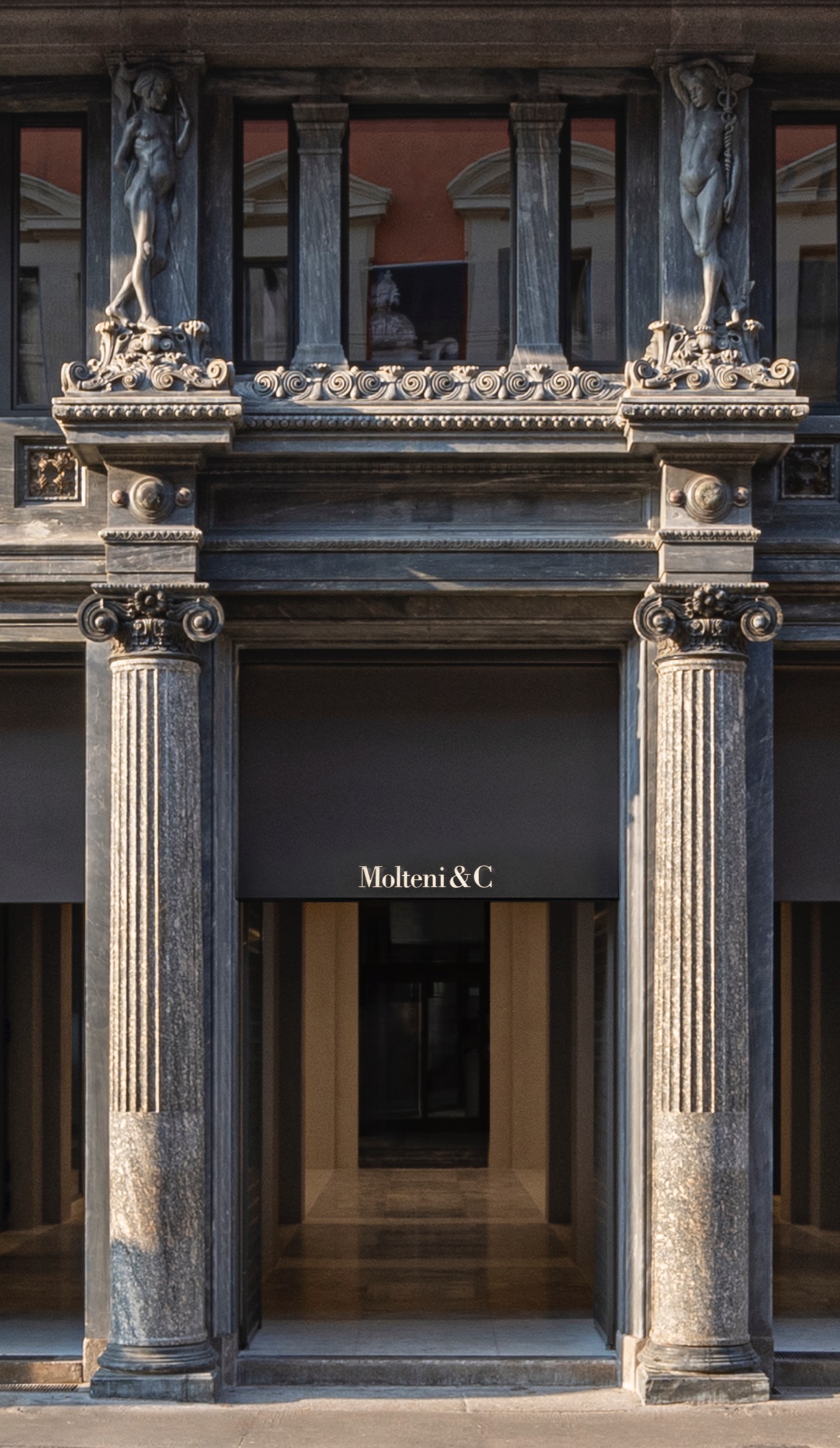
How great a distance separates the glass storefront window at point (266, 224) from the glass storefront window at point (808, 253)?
363 centimetres

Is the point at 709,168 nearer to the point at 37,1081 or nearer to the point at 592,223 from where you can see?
the point at 592,223

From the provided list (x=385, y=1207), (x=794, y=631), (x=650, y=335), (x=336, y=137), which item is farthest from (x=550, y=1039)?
(x=336, y=137)

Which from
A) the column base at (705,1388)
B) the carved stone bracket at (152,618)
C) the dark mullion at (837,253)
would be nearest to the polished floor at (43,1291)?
the column base at (705,1388)

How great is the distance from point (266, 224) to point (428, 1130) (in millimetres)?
17950

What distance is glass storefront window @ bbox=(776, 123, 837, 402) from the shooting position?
1342cm

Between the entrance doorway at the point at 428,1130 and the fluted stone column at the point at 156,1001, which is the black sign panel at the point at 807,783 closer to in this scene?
the entrance doorway at the point at 428,1130

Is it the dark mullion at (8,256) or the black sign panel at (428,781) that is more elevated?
the dark mullion at (8,256)

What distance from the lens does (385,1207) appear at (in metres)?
20.7

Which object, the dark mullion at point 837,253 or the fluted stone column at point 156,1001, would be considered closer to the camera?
the fluted stone column at point 156,1001

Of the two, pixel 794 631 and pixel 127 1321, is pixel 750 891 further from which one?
pixel 127 1321

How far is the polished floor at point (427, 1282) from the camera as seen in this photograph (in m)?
13.5

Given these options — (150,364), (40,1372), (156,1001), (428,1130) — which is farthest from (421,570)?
(428,1130)

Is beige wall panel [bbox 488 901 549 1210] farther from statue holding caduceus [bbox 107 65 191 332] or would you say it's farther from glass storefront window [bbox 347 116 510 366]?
statue holding caduceus [bbox 107 65 191 332]

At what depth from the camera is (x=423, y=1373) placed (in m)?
12.9
